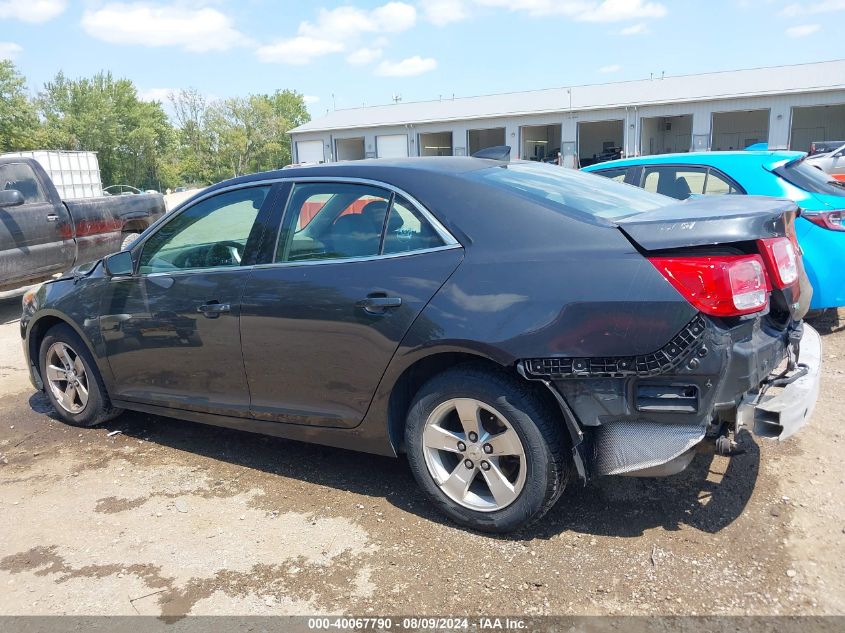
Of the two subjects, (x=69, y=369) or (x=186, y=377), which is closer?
(x=186, y=377)

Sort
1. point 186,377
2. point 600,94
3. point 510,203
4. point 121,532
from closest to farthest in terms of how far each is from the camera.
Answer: point 510,203 < point 121,532 < point 186,377 < point 600,94

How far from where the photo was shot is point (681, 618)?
2.61 m

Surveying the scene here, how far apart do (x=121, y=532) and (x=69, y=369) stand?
179cm

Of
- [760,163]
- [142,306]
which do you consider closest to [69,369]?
[142,306]

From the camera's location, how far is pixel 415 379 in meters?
3.37

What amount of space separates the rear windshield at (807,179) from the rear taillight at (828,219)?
264 millimetres

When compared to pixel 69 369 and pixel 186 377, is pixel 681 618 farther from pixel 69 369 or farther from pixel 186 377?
pixel 69 369

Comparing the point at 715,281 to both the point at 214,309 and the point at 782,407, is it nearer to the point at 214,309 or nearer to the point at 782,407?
the point at 782,407

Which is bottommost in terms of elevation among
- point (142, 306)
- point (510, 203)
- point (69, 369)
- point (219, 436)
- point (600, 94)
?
point (219, 436)

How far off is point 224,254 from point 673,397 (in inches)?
102

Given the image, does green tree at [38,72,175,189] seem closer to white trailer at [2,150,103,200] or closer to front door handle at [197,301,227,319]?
white trailer at [2,150,103,200]

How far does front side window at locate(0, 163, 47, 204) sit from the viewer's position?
9125 mm

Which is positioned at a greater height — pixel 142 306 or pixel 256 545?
pixel 142 306

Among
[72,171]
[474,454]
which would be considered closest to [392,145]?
[72,171]
